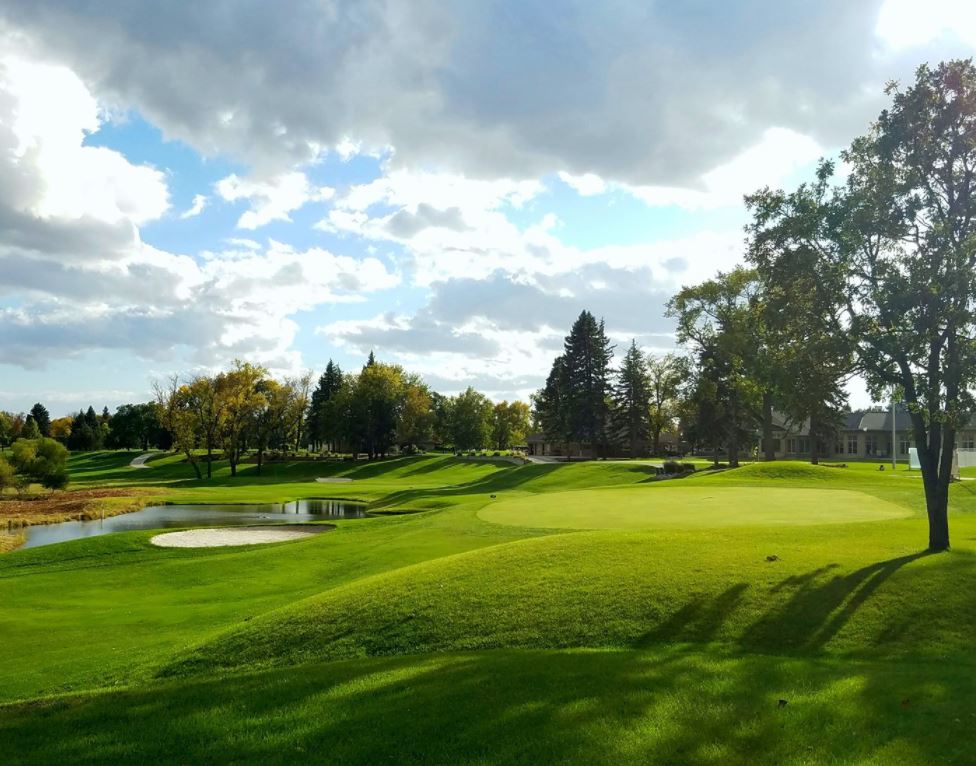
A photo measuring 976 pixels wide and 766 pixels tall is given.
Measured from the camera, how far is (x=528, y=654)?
1028cm

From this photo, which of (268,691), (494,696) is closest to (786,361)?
(494,696)

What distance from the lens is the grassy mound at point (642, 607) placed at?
1077 centimetres

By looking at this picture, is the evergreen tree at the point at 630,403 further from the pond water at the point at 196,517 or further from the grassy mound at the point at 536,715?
the grassy mound at the point at 536,715

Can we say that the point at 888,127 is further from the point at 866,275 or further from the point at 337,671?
the point at 337,671

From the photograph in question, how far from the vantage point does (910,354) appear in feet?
46.1

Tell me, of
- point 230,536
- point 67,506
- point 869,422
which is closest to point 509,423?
point 869,422

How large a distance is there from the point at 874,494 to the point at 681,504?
9.63m

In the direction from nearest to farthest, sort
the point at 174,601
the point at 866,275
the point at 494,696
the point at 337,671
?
the point at 494,696 < the point at 337,671 < the point at 866,275 < the point at 174,601

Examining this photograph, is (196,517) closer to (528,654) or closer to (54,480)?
(54,480)

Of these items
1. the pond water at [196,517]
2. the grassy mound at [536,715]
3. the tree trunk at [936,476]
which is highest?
the tree trunk at [936,476]

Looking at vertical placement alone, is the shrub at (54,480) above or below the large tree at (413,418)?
below

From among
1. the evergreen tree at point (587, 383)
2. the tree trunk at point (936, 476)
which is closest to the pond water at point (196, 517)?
the tree trunk at point (936, 476)

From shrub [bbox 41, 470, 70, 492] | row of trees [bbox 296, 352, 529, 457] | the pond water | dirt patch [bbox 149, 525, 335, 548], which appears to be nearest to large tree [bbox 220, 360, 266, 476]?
row of trees [bbox 296, 352, 529, 457]

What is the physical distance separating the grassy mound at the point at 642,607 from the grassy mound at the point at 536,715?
3.28 feet
